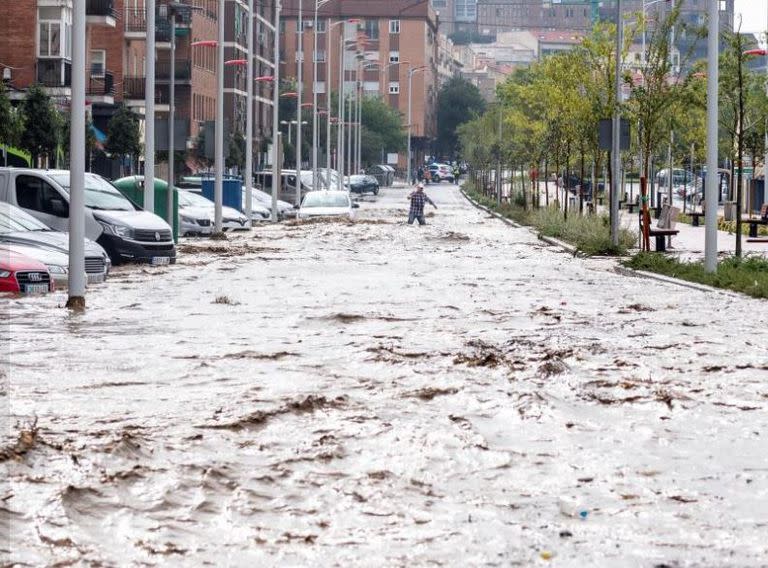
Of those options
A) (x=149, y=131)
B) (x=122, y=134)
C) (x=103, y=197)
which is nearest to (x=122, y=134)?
(x=122, y=134)

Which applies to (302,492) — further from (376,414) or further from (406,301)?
(406,301)

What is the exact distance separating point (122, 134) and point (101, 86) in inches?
142

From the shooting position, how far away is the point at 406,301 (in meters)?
23.9

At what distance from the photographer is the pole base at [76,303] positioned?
21672mm

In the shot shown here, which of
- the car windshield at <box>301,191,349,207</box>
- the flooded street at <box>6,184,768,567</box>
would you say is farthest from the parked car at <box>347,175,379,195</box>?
the flooded street at <box>6,184,768,567</box>

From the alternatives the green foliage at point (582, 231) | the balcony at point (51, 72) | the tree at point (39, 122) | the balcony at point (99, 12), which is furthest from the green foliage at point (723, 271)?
the balcony at point (99, 12)

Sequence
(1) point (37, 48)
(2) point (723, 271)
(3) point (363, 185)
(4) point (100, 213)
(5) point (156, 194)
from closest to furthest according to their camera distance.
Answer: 1. (2) point (723, 271)
2. (4) point (100, 213)
3. (5) point (156, 194)
4. (1) point (37, 48)
5. (3) point (363, 185)

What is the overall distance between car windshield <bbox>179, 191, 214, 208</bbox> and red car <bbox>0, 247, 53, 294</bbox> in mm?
27259

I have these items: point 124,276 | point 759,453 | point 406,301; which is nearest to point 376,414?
point 759,453

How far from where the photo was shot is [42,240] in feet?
83.9

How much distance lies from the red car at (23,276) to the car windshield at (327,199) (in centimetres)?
4107

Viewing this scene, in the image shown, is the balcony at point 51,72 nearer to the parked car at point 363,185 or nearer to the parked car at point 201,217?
the parked car at point 201,217

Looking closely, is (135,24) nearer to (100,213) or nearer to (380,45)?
(100,213)

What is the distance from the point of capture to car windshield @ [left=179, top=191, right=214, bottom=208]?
51228 mm
